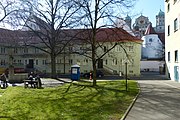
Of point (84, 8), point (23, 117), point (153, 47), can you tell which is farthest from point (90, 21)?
point (153, 47)

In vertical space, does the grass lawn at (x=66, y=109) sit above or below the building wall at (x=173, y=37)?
below

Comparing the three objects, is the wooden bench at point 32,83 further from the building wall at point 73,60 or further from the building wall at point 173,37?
the building wall at point 73,60

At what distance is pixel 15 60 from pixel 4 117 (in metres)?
59.6

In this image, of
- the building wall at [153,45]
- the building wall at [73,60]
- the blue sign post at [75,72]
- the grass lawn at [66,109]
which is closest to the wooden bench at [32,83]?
the grass lawn at [66,109]

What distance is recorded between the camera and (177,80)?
118 ft

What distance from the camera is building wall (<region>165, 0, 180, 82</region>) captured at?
36094 millimetres

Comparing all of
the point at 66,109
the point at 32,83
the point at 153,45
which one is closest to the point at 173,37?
the point at 32,83

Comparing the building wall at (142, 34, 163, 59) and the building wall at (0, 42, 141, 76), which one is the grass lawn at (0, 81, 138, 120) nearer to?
the building wall at (0, 42, 141, 76)

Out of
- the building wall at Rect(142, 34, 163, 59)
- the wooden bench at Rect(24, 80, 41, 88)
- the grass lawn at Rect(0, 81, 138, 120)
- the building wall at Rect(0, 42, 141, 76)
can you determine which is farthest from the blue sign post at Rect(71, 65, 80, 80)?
the building wall at Rect(142, 34, 163, 59)

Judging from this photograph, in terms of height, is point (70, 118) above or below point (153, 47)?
below

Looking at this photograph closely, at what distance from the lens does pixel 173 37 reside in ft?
127

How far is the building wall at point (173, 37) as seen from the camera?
118ft

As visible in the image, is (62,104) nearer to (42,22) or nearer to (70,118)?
(70,118)

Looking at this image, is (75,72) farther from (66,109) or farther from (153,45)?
(153,45)
